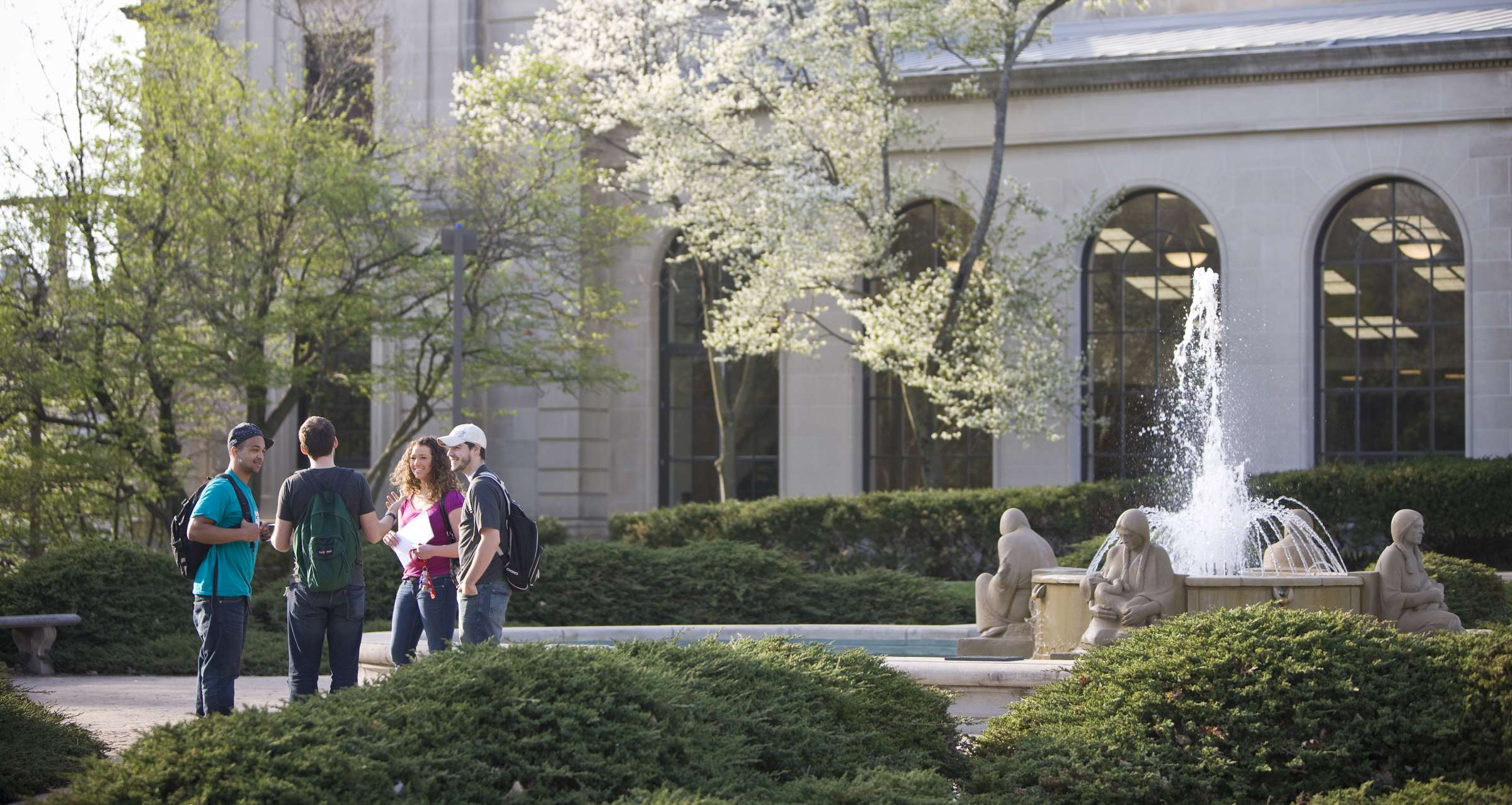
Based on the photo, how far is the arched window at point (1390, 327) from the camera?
23094mm

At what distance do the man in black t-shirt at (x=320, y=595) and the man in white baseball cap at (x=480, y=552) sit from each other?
525 mm

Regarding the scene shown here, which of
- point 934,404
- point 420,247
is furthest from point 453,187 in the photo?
point 934,404

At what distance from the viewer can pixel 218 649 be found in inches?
339

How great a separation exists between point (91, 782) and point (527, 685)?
1.73 metres

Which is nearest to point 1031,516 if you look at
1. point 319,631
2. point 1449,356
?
point 1449,356

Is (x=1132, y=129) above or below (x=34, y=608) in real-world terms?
above

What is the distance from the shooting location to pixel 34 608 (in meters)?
15.9

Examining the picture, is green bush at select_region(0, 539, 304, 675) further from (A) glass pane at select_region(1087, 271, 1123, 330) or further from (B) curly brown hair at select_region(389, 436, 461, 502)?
(A) glass pane at select_region(1087, 271, 1123, 330)

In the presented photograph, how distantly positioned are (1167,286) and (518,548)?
57.1 feet

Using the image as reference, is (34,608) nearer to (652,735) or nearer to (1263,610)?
(652,735)

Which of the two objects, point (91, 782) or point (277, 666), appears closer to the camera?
point (91, 782)

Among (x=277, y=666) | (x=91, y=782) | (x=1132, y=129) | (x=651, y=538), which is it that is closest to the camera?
(x=91, y=782)

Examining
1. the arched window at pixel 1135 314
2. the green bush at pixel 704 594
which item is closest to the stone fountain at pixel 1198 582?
the green bush at pixel 704 594

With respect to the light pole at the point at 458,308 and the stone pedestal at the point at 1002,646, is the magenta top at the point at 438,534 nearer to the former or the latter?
the stone pedestal at the point at 1002,646
